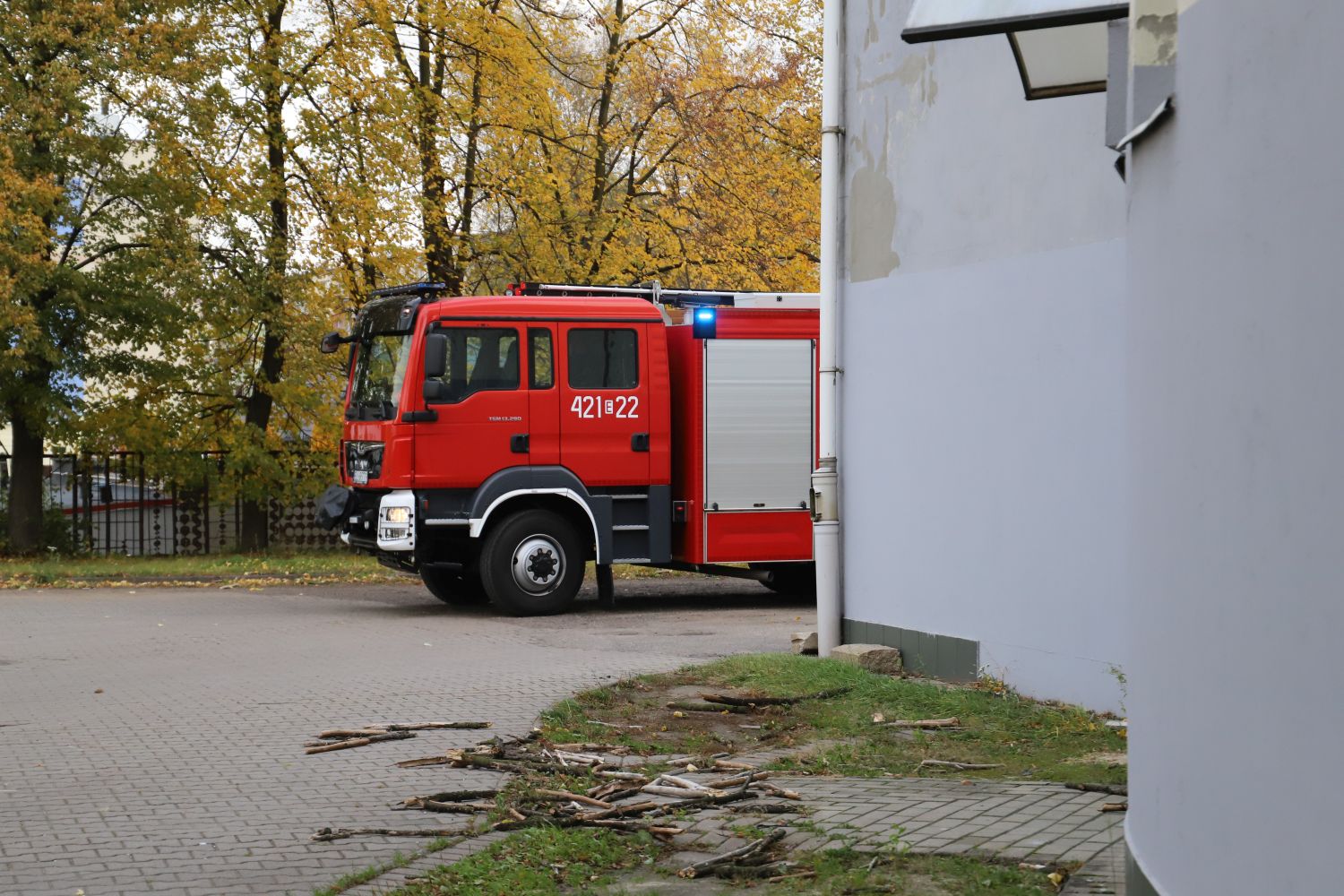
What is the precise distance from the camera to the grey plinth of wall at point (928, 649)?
10.0 m

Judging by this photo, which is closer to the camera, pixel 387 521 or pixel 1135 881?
pixel 1135 881

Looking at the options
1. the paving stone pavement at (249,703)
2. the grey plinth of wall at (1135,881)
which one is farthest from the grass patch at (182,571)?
the grey plinth of wall at (1135,881)

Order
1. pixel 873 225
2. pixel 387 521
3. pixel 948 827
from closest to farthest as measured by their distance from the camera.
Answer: pixel 948 827, pixel 873 225, pixel 387 521

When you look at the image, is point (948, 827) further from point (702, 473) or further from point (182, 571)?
point (182, 571)

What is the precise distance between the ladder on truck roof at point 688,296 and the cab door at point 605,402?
0.82m

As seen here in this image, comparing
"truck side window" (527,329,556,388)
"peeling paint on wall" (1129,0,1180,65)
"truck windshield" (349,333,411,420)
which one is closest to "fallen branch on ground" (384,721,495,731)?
"peeling paint on wall" (1129,0,1180,65)

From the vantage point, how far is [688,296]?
16703 mm

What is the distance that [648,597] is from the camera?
18.2 m

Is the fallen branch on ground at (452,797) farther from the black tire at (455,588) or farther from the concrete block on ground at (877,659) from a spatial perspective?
the black tire at (455,588)

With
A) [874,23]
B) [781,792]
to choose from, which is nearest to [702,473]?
[874,23]

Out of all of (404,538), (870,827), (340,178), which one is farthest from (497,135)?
(870,827)

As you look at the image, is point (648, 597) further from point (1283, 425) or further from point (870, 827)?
point (1283, 425)

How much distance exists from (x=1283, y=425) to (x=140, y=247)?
21.2m

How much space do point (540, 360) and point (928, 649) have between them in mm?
6203
